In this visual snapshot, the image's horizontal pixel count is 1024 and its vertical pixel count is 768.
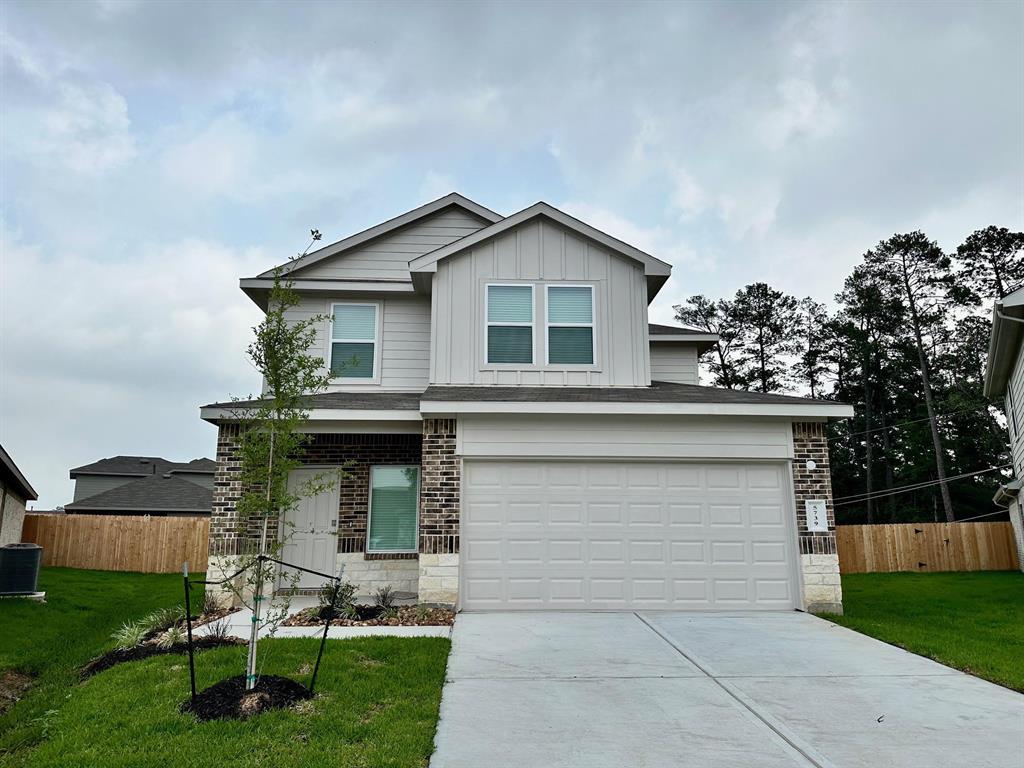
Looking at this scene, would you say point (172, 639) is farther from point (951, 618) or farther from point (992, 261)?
point (992, 261)

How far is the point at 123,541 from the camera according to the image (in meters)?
19.9

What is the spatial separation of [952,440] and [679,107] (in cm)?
2393

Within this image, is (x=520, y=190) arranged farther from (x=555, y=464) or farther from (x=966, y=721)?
(x=966, y=721)

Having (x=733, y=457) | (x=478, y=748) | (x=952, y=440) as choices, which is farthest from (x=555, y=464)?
(x=952, y=440)

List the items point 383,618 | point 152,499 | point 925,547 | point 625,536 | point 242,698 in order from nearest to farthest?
point 242,698, point 383,618, point 625,536, point 925,547, point 152,499

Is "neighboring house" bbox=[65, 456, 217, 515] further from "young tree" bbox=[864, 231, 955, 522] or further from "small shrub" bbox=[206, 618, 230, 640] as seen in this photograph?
"young tree" bbox=[864, 231, 955, 522]

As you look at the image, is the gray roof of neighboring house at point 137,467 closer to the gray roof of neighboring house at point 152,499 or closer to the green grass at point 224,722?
the gray roof of neighboring house at point 152,499

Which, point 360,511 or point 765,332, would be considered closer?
point 360,511

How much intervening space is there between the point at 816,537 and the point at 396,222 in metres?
9.36

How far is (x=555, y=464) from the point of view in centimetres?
989

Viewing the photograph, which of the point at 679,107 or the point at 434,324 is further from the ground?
the point at 679,107

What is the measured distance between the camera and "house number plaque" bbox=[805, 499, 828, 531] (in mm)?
9586

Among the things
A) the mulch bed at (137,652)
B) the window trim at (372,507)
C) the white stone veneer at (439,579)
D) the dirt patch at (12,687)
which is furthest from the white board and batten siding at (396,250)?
the dirt patch at (12,687)

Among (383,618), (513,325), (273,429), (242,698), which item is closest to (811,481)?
(513,325)
